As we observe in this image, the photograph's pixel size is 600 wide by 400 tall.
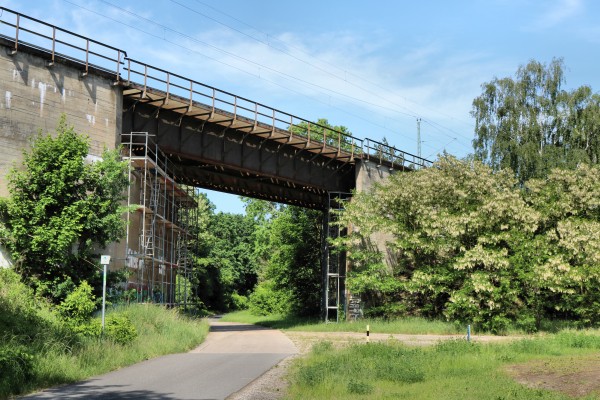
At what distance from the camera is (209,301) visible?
3322 inches

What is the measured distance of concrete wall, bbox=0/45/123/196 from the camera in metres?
27.0

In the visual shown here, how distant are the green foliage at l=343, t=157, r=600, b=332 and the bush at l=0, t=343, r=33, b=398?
26.1 metres

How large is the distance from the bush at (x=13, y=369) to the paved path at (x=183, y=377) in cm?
54

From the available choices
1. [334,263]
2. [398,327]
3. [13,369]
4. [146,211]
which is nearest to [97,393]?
[13,369]

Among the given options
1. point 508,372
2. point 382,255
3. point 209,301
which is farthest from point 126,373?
point 209,301

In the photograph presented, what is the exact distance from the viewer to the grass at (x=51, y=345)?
14.2 m

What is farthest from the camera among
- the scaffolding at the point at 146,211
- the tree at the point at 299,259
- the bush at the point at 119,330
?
the tree at the point at 299,259

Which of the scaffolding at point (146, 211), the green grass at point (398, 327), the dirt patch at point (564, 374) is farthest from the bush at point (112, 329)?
the green grass at point (398, 327)

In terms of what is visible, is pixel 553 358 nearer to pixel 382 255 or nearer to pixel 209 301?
pixel 382 255

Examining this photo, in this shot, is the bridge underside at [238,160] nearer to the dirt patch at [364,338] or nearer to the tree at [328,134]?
the tree at [328,134]

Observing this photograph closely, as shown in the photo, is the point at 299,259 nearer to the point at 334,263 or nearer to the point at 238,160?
the point at 334,263

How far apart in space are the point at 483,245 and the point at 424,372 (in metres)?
22.3

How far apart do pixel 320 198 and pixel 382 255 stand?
328 inches

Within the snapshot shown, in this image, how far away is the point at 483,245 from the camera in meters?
37.6
